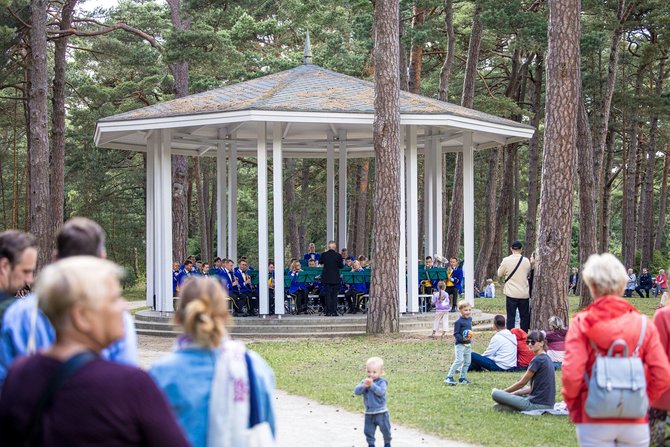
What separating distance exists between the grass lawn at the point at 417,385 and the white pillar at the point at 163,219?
407 centimetres

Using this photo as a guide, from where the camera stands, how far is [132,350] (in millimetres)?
4000

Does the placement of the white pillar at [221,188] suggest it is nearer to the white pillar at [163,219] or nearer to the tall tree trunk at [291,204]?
the white pillar at [163,219]

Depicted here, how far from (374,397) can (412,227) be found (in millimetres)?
13179

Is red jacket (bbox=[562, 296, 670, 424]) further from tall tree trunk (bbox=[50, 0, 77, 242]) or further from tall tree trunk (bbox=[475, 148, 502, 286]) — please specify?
tall tree trunk (bbox=[475, 148, 502, 286])

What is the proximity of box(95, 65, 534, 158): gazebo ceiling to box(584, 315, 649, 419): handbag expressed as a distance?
1435 cm

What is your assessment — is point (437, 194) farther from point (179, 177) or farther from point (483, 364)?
point (483, 364)

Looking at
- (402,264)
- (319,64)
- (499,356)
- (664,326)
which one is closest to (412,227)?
(402,264)

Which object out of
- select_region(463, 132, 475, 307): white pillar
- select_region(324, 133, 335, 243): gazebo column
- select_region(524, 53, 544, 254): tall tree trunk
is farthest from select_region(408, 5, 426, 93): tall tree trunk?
select_region(463, 132, 475, 307): white pillar

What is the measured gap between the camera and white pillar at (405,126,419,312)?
2014 centimetres

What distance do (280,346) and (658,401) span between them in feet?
37.1

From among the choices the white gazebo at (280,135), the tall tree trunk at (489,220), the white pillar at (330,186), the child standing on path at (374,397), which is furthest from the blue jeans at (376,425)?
the tall tree trunk at (489,220)

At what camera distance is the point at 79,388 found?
282 cm

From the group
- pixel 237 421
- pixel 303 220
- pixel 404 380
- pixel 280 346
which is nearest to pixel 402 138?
pixel 280 346

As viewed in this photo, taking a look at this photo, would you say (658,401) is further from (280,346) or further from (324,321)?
(324,321)
